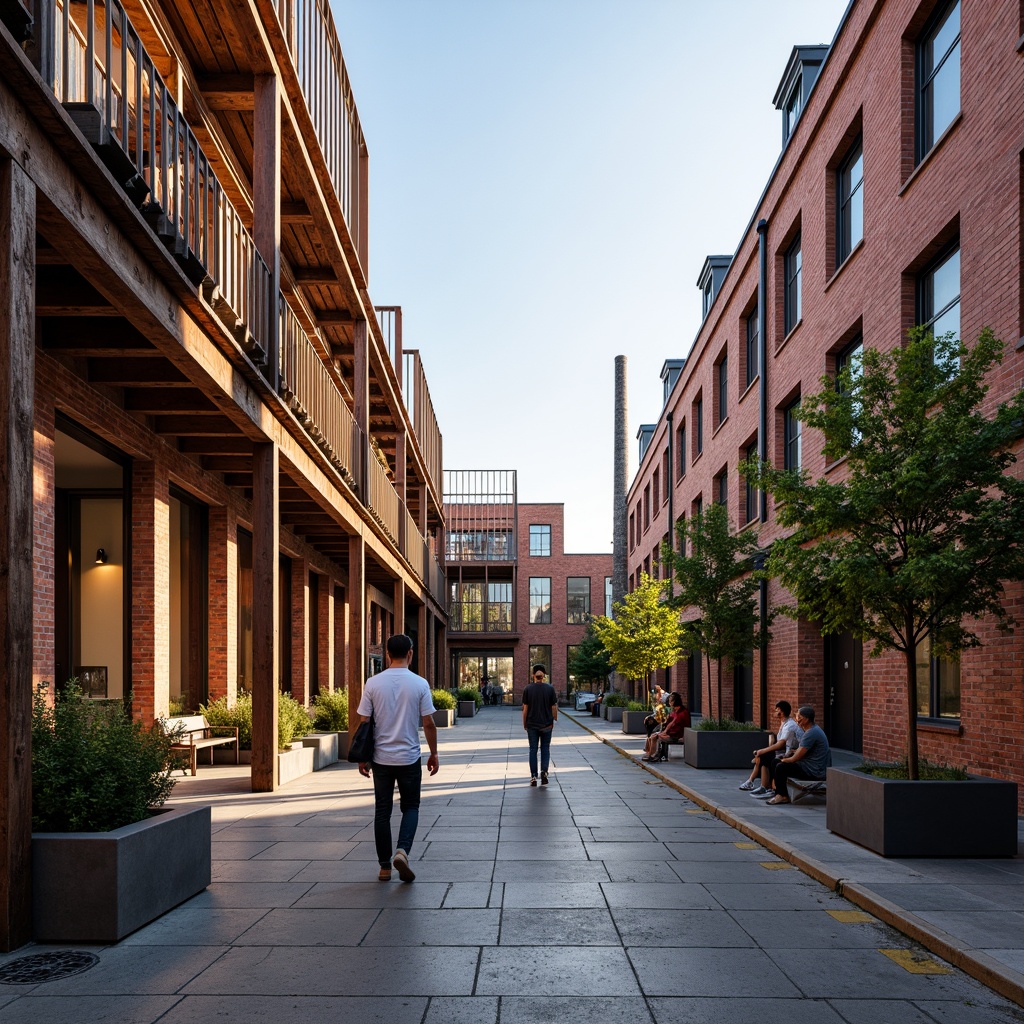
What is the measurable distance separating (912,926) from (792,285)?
16.5m

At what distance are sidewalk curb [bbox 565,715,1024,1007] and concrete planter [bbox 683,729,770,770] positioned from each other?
6497mm

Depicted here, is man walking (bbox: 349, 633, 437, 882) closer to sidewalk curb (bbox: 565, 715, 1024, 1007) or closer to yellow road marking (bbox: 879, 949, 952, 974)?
sidewalk curb (bbox: 565, 715, 1024, 1007)

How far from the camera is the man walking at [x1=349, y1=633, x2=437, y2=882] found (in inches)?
291

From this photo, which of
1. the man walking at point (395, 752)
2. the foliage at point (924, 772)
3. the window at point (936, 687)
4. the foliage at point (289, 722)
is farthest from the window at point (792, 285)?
the man walking at point (395, 752)

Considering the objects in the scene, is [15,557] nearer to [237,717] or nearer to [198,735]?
[198,735]

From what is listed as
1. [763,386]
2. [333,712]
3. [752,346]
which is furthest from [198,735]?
[752,346]

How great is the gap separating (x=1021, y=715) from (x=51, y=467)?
974cm

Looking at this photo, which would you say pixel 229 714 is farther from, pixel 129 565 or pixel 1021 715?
pixel 1021 715

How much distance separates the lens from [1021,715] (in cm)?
999

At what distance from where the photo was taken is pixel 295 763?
45.8ft

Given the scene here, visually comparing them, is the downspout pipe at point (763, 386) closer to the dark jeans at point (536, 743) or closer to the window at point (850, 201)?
the window at point (850, 201)

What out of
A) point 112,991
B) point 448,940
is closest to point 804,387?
point 448,940

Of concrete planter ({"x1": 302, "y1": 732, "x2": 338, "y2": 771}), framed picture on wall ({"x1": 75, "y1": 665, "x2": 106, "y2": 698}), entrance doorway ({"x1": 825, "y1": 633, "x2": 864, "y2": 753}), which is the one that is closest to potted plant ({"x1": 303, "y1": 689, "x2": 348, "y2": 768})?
concrete planter ({"x1": 302, "y1": 732, "x2": 338, "y2": 771})

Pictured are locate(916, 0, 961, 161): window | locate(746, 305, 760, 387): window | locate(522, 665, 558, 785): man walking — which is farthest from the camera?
locate(746, 305, 760, 387): window
